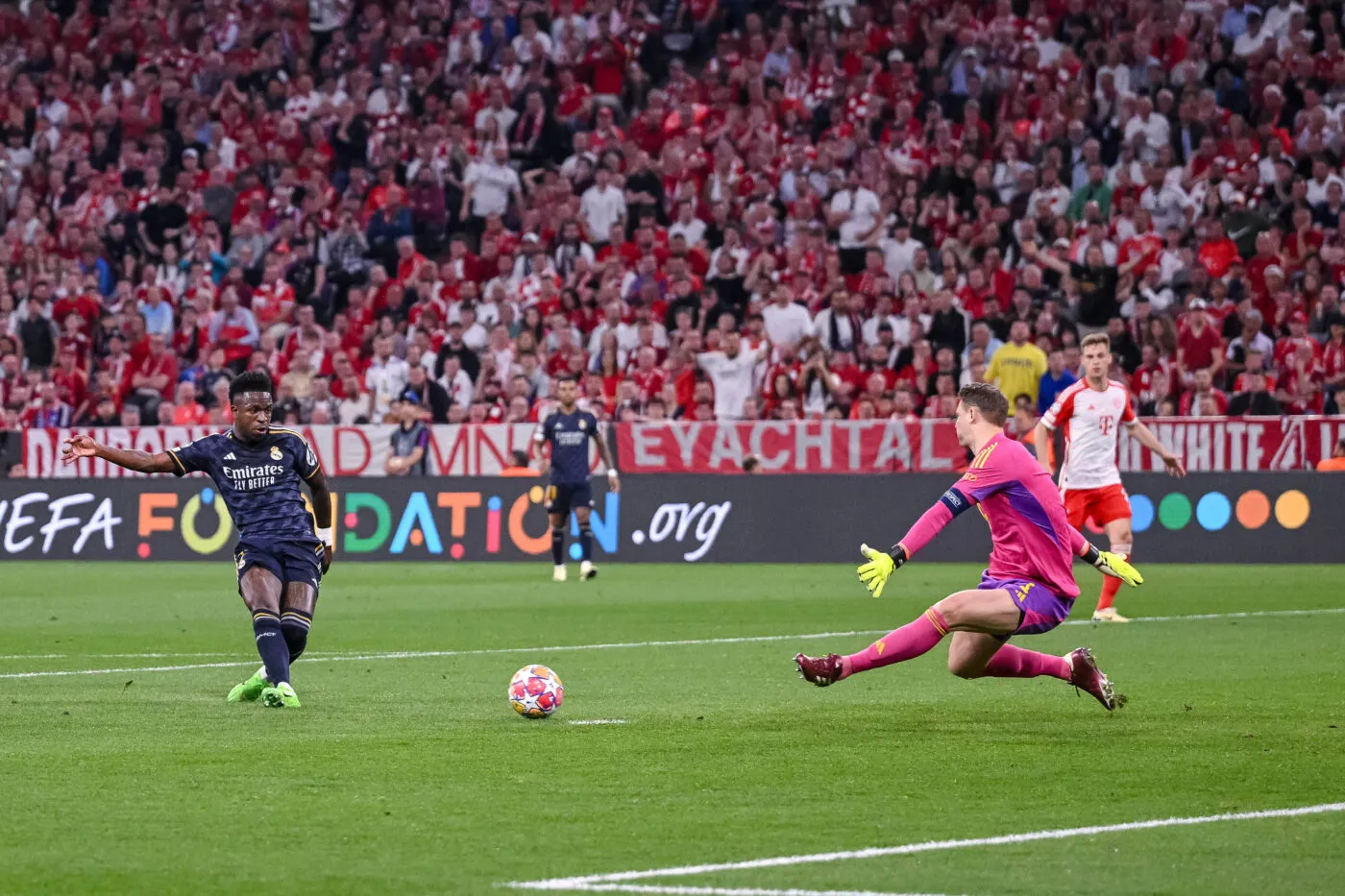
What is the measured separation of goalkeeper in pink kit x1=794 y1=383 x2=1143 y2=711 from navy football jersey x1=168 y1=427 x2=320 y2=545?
3168mm

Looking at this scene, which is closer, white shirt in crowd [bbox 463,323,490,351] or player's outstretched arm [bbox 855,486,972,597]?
player's outstretched arm [bbox 855,486,972,597]

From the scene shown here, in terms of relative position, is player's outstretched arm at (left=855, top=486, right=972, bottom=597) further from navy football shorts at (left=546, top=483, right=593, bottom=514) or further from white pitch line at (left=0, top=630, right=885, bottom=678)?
navy football shorts at (left=546, top=483, right=593, bottom=514)

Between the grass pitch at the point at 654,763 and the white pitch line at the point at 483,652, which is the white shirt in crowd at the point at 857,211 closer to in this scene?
the white pitch line at the point at 483,652

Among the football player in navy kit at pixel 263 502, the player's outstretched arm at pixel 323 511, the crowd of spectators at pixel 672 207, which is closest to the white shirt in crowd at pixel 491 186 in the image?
the crowd of spectators at pixel 672 207

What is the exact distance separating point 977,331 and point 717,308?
415cm

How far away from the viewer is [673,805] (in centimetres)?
741

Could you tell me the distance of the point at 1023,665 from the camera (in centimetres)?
1016

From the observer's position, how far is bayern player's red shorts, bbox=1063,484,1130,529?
55.4ft

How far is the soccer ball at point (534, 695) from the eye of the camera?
1001 cm

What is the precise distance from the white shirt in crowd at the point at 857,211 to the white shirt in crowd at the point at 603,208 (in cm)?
337

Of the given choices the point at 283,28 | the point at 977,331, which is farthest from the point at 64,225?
the point at 977,331

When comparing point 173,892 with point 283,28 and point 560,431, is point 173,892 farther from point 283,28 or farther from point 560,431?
point 283,28

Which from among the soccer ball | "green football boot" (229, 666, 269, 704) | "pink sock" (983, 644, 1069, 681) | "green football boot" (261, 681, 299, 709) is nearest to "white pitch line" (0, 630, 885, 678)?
"green football boot" (229, 666, 269, 704)

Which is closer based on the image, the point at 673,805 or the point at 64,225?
the point at 673,805
